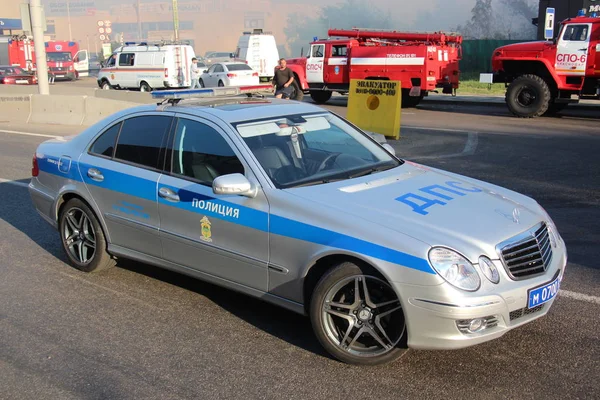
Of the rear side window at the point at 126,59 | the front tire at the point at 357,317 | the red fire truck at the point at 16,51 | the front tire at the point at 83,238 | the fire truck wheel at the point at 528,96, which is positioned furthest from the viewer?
the red fire truck at the point at 16,51

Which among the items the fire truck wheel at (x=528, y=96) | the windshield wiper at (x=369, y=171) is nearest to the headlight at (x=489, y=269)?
the windshield wiper at (x=369, y=171)

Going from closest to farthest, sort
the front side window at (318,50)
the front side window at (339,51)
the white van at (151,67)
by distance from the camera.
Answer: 1. the front side window at (339,51)
2. the front side window at (318,50)
3. the white van at (151,67)

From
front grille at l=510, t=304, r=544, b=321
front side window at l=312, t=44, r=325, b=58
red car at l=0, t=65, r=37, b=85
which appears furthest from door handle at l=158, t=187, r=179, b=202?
red car at l=0, t=65, r=37, b=85

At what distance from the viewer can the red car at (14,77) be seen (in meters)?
33.5

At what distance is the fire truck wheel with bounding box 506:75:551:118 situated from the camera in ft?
56.6

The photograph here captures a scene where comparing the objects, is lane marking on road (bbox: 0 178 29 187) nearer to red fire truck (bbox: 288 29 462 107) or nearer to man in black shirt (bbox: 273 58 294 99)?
man in black shirt (bbox: 273 58 294 99)

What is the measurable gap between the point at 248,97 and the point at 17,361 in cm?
286

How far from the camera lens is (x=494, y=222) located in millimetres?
4082

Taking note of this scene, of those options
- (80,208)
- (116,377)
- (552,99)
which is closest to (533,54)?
(552,99)

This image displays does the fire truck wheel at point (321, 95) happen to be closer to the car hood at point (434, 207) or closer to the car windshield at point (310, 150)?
the car windshield at point (310, 150)

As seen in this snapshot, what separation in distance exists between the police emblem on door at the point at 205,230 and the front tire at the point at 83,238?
1.34 meters

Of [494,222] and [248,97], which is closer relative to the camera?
[494,222]

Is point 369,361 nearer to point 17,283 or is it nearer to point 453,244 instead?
point 453,244

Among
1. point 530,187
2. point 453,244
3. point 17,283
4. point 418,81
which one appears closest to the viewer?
point 453,244
